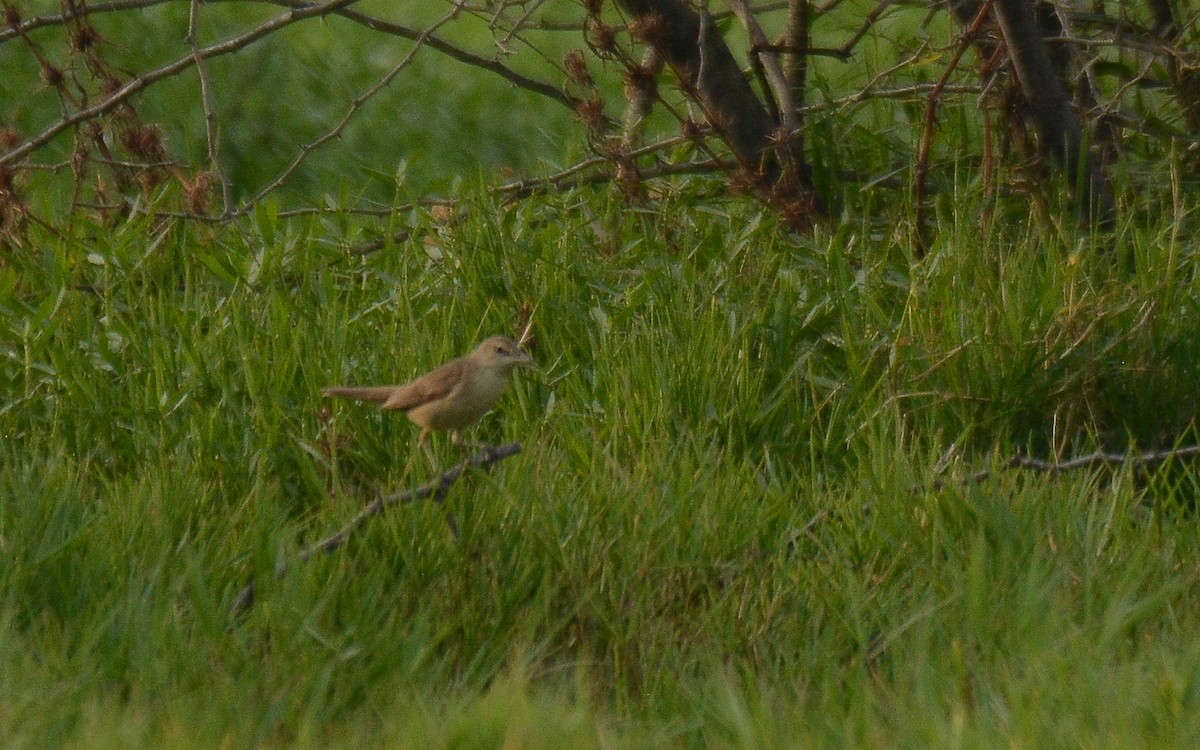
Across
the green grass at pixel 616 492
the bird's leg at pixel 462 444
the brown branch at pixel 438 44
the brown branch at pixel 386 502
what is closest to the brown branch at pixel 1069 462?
the green grass at pixel 616 492

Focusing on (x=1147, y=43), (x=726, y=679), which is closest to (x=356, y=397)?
(x=726, y=679)

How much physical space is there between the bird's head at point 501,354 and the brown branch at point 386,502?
462mm

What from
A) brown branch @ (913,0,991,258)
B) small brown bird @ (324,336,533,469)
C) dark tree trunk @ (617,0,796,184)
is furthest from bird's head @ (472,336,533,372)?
dark tree trunk @ (617,0,796,184)

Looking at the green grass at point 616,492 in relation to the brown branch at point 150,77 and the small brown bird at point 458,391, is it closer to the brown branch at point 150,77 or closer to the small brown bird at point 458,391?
the small brown bird at point 458,391

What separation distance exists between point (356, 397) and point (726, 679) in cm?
152

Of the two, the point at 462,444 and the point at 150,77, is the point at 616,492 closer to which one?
the point at 462,444

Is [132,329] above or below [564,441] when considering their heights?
above

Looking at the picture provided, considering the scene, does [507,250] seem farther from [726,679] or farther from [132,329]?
[726,679]

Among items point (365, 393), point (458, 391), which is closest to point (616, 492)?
point (458, 391)

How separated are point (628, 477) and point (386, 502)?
652 millimetres

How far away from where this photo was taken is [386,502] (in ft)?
11.8

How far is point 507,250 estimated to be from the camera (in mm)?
5352

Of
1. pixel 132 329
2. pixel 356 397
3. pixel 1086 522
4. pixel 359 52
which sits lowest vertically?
pixel 1086 522

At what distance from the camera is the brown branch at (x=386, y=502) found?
3451 mm
